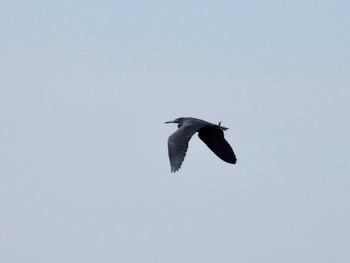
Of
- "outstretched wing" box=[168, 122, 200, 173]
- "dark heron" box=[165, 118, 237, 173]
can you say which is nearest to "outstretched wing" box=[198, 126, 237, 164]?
"dark heron" box=[165, 118, 237, 173]

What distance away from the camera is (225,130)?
4453cm

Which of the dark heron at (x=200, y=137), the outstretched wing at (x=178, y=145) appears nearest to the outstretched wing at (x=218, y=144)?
the dark heron at (x=200, y=137)

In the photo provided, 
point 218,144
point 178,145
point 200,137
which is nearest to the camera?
point 178,145

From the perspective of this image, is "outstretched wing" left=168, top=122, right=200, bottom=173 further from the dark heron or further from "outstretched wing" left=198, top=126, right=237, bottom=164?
"outstretched wing" left=198, top=126, right=237, bottom=164

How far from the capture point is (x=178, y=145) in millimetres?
41375

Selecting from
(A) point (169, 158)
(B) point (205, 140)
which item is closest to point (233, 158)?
(B) point (205, 140)

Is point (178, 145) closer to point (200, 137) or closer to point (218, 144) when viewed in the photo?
point (218, 144)

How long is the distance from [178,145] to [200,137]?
4966 millimetres

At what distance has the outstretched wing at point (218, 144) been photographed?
45.5 metres

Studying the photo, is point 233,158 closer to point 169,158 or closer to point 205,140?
point 205,140

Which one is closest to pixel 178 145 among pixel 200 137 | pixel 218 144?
pixel 218 144

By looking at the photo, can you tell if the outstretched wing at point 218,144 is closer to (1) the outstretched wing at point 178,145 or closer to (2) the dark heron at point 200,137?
(2) the dark heron at point 200,137

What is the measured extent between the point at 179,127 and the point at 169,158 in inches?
136

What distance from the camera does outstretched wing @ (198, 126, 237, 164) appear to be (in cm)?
4553
